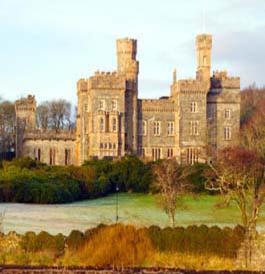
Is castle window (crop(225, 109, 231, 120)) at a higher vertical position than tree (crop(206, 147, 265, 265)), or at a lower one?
higher

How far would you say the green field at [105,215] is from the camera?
103ft

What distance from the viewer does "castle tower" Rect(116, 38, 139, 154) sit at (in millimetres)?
70500

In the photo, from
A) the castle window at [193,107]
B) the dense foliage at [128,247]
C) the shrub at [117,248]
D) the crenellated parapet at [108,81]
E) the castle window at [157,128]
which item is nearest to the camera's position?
the shrub at [117,248]

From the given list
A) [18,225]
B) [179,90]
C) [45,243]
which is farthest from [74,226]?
[179,90]

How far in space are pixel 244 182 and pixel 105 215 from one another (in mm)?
8392

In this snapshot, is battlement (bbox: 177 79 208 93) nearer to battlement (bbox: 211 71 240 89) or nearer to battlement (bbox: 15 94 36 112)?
battlement (bbox: 211 71 240 89)

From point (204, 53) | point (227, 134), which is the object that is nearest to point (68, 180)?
point (227, 134)

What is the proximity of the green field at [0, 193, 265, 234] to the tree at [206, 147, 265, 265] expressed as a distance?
144 centimetres

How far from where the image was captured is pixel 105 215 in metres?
37.4

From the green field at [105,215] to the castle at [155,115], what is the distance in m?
17.7

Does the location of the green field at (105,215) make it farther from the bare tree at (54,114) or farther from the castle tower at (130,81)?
Result: the bare tree at (54,114)

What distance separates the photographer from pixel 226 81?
73250 mm

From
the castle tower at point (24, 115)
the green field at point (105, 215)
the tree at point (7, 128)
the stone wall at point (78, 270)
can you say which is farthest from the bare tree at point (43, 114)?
the stone wall at point (78, 270)

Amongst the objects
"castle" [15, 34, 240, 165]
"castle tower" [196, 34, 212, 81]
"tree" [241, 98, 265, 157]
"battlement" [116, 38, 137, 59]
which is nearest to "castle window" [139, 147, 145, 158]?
"castle" [15, 34, 240, 165]
